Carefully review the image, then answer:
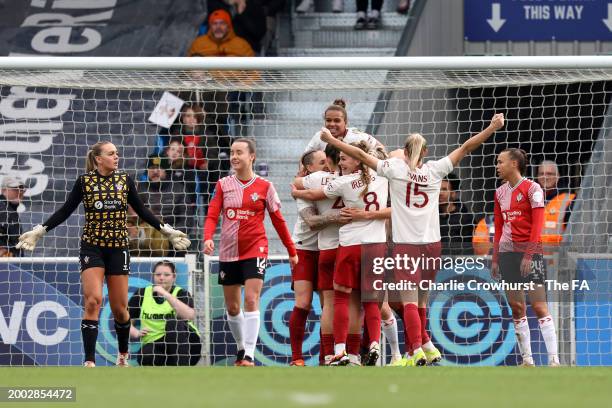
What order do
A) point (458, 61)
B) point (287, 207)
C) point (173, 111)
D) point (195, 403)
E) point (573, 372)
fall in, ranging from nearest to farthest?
1. point (195, 403)
2. point (573, 372)
3. point (458, 61)
4. point (173, 111)
5. point (287, 207)

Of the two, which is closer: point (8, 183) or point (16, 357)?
point (16, 357)

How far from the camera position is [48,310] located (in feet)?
39.5

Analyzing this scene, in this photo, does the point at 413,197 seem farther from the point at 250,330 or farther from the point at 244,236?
the point at 250,330

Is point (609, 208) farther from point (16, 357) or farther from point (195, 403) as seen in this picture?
point (195, 403)

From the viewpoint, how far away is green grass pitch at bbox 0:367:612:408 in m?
A: 6.41

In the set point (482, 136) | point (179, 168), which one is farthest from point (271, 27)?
point (482, 136)

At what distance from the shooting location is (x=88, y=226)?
407 inches

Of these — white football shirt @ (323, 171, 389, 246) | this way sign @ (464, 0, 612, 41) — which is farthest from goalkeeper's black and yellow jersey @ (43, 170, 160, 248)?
this way sign @ (464, 0, 612, 41)

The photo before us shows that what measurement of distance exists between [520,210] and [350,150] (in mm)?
1566

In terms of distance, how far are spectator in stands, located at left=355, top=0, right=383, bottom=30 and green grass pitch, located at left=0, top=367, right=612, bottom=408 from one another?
9245 millimetres

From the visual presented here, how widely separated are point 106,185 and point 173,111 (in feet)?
11.2

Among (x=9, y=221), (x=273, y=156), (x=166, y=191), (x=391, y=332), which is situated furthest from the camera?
(x=273, y=156)

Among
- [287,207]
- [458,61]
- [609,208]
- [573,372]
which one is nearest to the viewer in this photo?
[573,372]

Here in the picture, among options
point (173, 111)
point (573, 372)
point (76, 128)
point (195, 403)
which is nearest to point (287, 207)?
point (173, 111)
